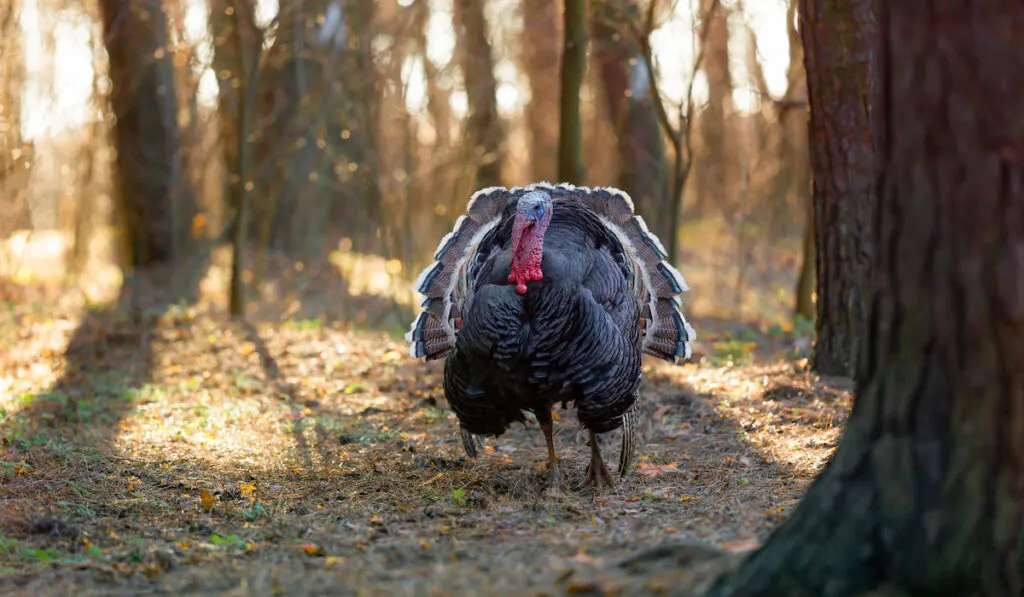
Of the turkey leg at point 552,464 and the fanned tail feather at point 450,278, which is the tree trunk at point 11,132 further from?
the turkey leg at point 552,464

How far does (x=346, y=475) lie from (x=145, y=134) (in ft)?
28.1

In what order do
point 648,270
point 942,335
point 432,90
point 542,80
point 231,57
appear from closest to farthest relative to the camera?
1. point 942,335
2. point 648,270
3. point 231,57
4. point 432,90
5. point 542,80

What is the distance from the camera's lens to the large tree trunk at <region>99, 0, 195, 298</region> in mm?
12633

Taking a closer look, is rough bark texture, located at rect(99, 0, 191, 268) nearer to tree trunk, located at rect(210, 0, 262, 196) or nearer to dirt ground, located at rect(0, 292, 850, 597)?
tree trunk, located at rect(210, 0, 262, 196)

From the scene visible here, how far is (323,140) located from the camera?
11867mm

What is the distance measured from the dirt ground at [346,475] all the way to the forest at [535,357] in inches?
1.2

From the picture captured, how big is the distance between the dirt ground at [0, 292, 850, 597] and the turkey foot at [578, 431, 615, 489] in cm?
12

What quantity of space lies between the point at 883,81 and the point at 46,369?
7833mm

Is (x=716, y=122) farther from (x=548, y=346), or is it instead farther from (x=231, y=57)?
(x=548, y=346)

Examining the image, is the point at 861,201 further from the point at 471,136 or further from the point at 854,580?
the point at 471,136

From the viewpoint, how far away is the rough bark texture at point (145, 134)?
41.4 feet

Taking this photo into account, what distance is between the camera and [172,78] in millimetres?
12992

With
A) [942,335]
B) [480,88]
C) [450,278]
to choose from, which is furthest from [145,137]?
[942,335]

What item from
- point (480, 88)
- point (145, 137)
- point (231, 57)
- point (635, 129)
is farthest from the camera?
point (480, 88)
